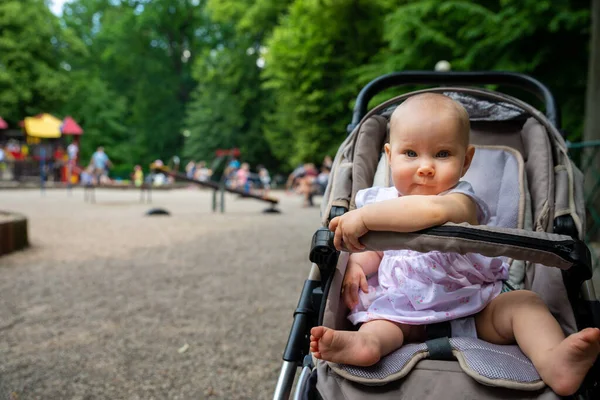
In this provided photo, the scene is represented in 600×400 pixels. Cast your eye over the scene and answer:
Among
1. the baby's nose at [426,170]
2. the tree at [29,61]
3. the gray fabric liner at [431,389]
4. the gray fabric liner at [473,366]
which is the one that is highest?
the tree at [29,61]

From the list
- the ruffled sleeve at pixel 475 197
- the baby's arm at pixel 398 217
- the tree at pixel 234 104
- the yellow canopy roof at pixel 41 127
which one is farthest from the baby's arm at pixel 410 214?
the yellow canopy roof at pixel 41 127

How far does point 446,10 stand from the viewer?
9.42 metres

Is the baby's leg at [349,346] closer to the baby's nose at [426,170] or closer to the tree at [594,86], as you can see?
the baby's nose at [426,170]

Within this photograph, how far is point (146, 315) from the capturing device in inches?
161

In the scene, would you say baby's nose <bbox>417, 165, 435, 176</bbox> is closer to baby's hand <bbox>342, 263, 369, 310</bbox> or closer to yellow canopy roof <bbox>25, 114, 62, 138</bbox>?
baby's hand <bbox>342, 263, 369, 310</bbox>

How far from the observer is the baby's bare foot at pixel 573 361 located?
4.59 feet

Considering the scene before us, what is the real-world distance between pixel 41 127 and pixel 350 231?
107ft

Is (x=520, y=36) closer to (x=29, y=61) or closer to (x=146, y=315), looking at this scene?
(x=146, y=315)

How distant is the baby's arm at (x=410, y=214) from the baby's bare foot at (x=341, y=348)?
1.03 ft

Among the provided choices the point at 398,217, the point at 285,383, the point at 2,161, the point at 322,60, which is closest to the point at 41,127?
the point at 2,161

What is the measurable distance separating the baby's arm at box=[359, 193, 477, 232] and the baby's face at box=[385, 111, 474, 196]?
6.6 inches

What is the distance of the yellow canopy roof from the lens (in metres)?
30.1

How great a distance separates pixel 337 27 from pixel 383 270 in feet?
61.2

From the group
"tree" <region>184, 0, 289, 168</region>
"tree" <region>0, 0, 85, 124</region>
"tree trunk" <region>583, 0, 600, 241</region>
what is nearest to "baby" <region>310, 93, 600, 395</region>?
"tree trunk" <region>583, 0, 600, 241</region>
